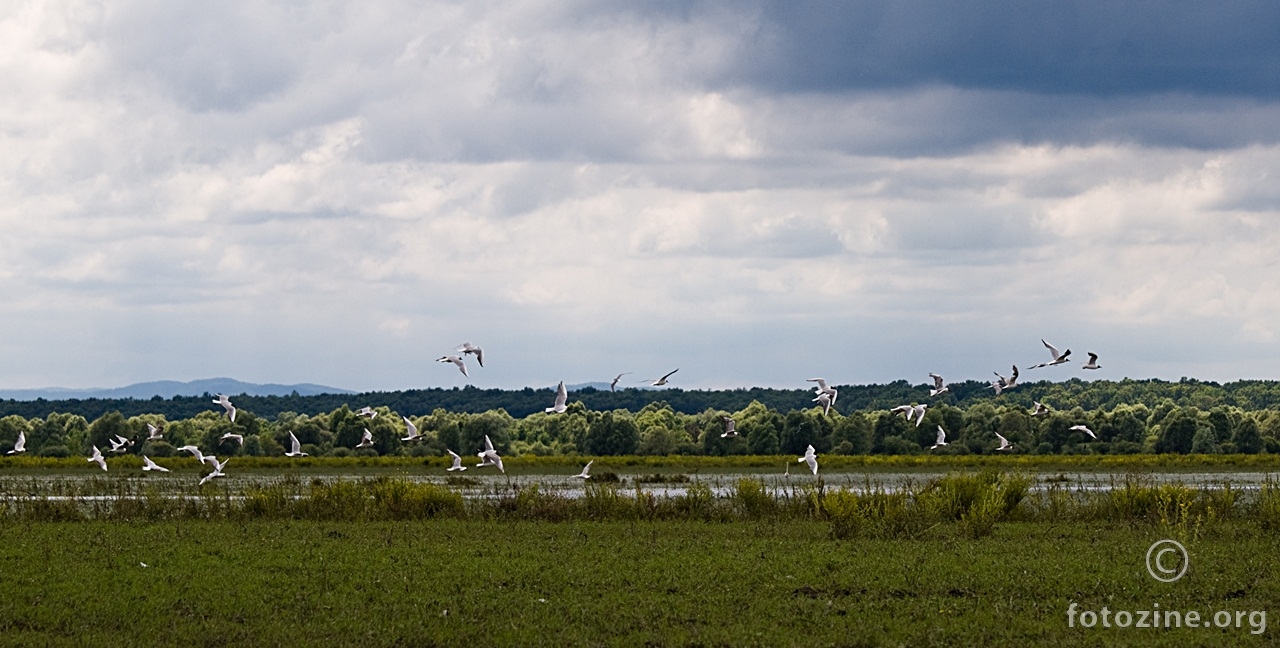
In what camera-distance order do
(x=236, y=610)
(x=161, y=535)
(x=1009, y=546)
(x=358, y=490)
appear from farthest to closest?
(x=358, y=490) < (x=161, y=535) < (x=1009, y=546) < (x=236, y=610)

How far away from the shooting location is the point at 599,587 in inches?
792

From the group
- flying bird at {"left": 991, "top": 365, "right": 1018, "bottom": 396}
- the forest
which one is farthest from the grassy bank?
flying bird at {"left": 991, "top": 365, "right": 1018, "bottom": 396}

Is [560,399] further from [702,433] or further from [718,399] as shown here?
[718,399]

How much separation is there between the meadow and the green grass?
6 cm

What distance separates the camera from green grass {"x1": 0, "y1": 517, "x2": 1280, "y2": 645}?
55.7 ft

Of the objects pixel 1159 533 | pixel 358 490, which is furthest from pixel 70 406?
pixel 1159 533

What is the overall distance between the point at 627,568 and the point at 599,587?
1.74 m

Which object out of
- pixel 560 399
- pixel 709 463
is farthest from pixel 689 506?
pixel 709 463

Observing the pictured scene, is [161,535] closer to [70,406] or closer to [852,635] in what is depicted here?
[852,635]

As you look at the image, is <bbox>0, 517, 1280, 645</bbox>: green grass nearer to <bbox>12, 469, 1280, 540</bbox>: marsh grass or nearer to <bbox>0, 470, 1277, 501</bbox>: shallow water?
<bbox>12, 469, 1280, 540</bbox>: marsh grass

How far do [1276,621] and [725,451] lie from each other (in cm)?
8200

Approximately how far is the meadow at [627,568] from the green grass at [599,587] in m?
0.06

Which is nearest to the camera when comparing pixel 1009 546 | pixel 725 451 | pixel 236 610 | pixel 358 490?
pixel 236 610

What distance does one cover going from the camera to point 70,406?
595ft
